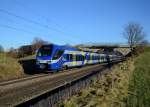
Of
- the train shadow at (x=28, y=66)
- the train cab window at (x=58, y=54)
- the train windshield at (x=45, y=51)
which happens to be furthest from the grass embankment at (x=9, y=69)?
the train cab window at (x=58, y=54)

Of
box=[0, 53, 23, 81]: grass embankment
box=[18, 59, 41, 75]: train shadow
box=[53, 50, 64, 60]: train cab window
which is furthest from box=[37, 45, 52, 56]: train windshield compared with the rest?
box=[0, 53, 23, 81]: grass embankment

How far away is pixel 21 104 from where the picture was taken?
10.3 m

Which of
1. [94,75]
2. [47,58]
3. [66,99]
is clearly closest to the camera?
[66,99]

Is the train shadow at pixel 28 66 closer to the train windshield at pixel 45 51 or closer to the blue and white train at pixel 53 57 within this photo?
the blue and white train at pixel 53 57

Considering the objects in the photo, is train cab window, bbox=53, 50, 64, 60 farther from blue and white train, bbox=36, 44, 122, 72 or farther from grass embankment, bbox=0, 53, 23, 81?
grass embankment, bbox=0, 53, 23, 81

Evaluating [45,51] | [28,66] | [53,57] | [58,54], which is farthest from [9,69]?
[28,66]

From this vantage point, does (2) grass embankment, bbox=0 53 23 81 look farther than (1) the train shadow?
No

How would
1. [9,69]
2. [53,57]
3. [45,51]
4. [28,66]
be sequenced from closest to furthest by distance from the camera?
1. [9,69]
2. [53,57]
3. [45,51]
4. [28,66]

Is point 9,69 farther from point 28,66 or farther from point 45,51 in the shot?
point 28,66

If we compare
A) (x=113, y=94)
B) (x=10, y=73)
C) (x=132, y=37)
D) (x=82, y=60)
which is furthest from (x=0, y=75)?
(x=132, y=37)

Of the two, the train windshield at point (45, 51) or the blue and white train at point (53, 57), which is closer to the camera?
the blue and white train at point (53, 57)

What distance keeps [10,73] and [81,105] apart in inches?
702

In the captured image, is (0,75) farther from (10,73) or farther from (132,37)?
(132,37)

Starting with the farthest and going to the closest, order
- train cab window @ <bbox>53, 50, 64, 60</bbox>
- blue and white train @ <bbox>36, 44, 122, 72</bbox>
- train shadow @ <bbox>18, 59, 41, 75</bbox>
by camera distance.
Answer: train shadow @ <bbox>18, 59, 41, 75</bbox> < train cab window @ <bbox>53, 50, 64, 60</bbox> < blue and white train @ <bbox>36, 44, 122, 72</bbox>
